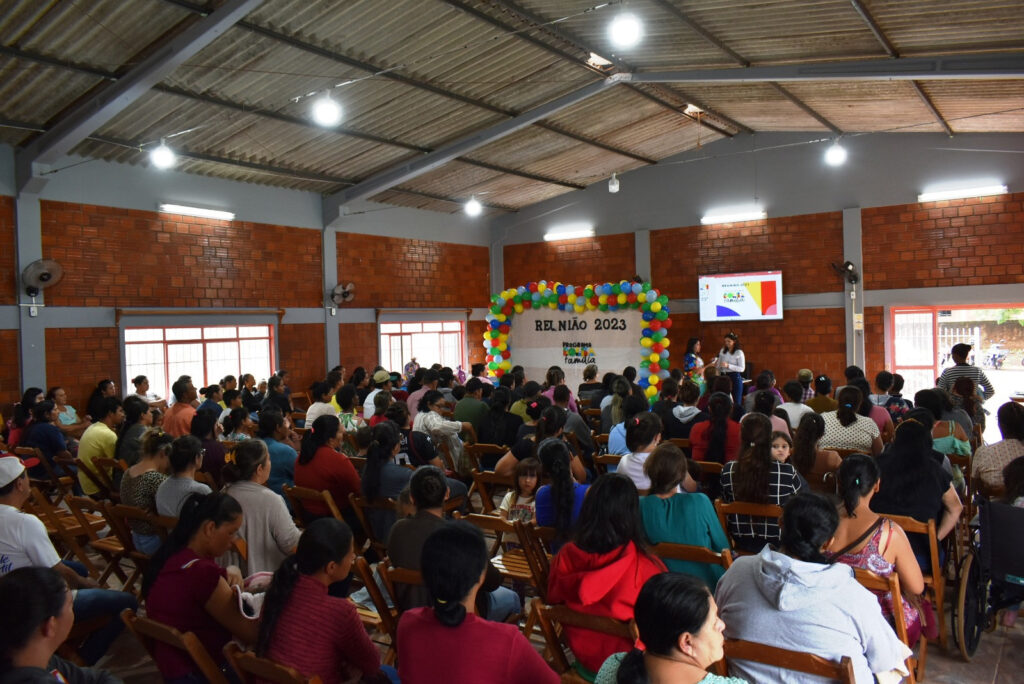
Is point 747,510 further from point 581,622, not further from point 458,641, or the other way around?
point 458,641

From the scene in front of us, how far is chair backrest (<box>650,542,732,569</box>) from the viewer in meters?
2.70

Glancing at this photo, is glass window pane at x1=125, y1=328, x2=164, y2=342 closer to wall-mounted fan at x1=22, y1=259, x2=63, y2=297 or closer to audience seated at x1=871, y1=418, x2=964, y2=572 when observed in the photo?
wall-mounted fan at x1=22, y1=259, x2=63, y2=297

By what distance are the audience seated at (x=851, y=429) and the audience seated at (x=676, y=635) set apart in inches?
144

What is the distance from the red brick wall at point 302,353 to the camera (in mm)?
11383

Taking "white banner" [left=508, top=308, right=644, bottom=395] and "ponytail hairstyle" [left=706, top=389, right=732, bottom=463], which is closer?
"ponytail hairstyle" [left=706, top=389, right=732, bottom=463]

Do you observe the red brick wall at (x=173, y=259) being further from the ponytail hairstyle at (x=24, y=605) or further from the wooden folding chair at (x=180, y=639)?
the ponytail hairstyle at (x=24, y=605)

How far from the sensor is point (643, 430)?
4.02 meters

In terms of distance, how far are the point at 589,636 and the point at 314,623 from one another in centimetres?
88

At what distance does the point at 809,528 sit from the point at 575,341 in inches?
399

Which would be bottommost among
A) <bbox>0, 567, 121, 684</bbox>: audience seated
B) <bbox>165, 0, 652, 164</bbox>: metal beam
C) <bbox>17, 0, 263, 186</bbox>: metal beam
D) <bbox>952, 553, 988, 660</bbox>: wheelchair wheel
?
<bbox>952, 553, 988, 660</bbox>: wheelchair wheel

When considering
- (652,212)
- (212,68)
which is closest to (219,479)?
(212,68)

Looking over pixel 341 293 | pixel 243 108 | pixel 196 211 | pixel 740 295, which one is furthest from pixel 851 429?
pixel 341 293

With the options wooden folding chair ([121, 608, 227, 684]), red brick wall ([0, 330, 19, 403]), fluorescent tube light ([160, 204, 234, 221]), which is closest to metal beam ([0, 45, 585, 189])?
fluorescent tube light ([160, 204, 234, 221])

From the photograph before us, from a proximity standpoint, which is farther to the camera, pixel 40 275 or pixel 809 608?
pixel 40 275
